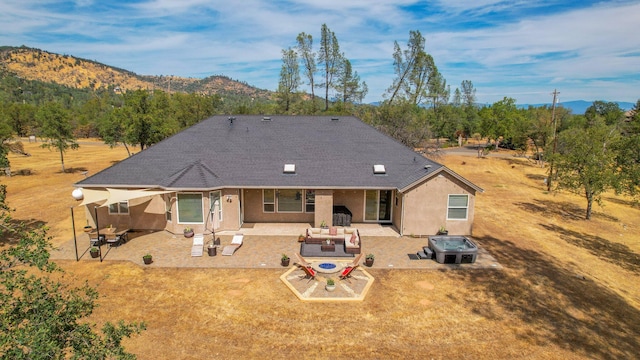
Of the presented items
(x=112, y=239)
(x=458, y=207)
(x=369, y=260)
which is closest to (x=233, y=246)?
(x=112, y=239)

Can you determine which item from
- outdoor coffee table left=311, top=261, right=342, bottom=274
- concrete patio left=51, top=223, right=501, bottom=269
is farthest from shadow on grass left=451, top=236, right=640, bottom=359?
outdoor coffee table left=311, top=261, right=342, bottom=274

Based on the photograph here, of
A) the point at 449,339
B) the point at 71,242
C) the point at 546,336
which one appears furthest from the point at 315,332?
the point at 71,242

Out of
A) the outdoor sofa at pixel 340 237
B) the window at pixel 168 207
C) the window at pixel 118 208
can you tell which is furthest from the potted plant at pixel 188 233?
the outdoor sofa at pixel 340 237

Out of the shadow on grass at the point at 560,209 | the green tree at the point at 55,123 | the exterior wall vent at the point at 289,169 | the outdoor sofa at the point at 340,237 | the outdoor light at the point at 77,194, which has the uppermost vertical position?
the green tree at the point at 55,123

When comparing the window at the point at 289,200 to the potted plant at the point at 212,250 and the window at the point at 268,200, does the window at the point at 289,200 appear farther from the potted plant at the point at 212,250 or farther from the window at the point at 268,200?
the potted plant at the point at 212,250

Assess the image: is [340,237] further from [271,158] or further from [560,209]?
[560,209]
